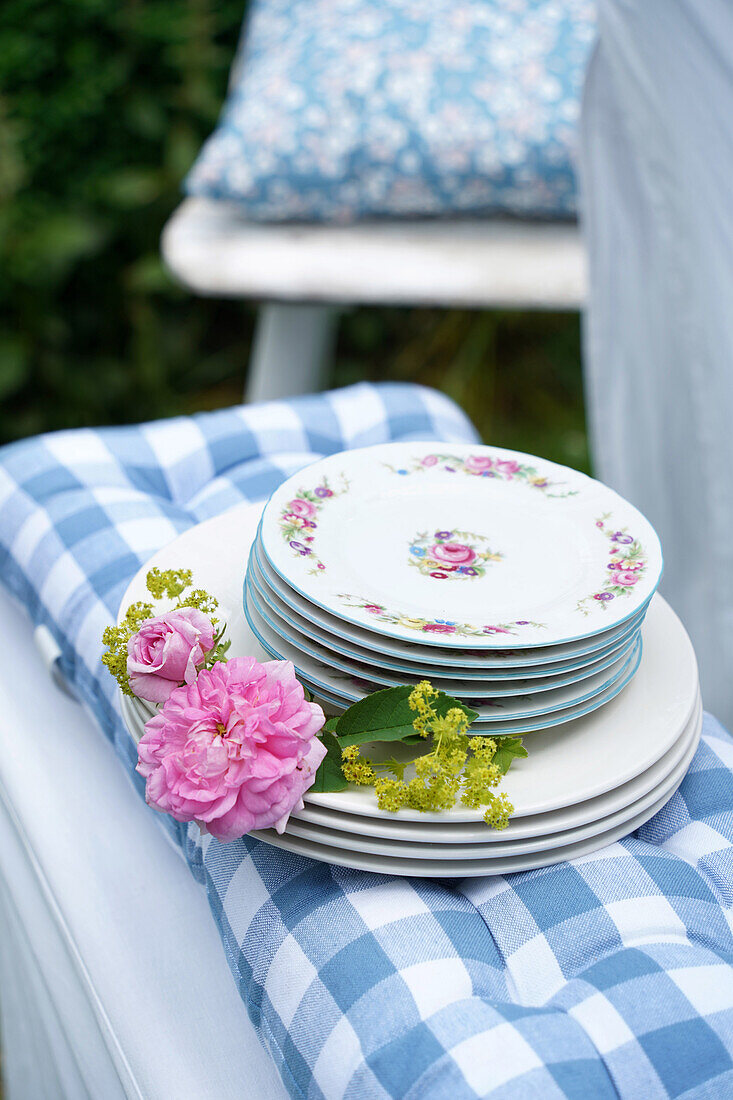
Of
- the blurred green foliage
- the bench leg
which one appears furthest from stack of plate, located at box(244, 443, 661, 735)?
the blurred green foliage

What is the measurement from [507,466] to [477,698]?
207 millimetres

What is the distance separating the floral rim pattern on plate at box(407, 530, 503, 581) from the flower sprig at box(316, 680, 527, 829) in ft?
0.30

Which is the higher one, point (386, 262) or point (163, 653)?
point (163, 653)

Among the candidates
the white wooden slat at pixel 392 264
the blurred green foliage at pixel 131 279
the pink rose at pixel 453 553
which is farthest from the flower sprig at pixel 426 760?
the blurred green foliage at pixel 131 279

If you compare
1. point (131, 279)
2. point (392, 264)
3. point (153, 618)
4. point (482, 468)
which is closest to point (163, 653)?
point (153, 618)

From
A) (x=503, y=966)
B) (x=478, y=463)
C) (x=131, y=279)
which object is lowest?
(x=131, y=279)

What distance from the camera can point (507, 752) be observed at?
43cm

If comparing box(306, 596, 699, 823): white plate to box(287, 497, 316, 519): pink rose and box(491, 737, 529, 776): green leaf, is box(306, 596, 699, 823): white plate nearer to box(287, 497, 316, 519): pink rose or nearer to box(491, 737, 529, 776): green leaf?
box(491, 737, 529, 776): green leaf

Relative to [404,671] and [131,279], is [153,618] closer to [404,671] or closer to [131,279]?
[404,671]

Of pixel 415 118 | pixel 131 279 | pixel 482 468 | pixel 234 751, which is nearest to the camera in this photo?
pixel 234 751

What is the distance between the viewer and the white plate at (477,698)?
17.3 inches

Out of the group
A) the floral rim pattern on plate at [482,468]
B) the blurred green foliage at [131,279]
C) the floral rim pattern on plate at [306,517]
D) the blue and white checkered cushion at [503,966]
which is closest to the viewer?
the blue and white checkered cushion at [503,966]

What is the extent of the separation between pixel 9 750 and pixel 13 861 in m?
0.07

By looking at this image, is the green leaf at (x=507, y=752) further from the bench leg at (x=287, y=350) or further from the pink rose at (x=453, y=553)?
the bench leg at (x=287, y=350)
